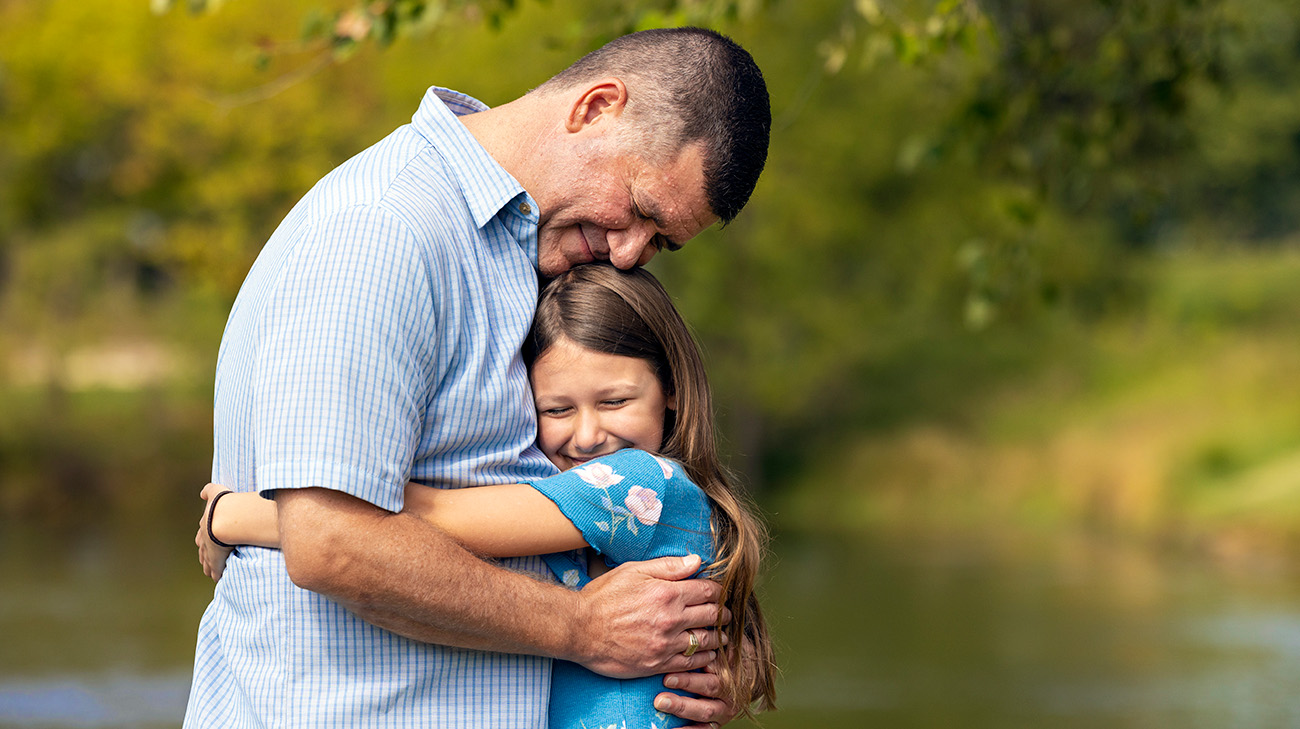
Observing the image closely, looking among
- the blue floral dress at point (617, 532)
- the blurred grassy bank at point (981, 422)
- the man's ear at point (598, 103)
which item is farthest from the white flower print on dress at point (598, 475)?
the blurred grassy bank at point (981, 422)

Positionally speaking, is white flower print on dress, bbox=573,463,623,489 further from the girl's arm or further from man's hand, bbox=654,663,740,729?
man's hand, bbox=654,663,740,729

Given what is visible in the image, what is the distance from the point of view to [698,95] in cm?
196

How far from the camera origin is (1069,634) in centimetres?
1218

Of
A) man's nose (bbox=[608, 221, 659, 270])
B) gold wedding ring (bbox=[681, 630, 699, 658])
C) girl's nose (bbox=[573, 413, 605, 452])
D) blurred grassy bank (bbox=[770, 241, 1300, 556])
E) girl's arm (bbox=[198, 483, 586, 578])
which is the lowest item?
gold wedding ring (bbox=[681, 630, 699, 658])

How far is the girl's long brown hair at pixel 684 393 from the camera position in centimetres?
215

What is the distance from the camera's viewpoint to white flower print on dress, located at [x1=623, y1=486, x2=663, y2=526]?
6.60ft

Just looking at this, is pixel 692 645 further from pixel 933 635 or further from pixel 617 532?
pixel 933 635

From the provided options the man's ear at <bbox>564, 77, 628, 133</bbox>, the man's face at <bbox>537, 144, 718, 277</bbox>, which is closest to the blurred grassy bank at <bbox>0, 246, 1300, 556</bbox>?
the man's face at <bbox>537, 144, 718, 277</bbox>

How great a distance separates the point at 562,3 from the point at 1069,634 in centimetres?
916

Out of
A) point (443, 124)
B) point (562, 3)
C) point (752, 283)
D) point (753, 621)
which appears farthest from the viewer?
point (752, 283)

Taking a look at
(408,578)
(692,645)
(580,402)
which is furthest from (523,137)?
(692,645)

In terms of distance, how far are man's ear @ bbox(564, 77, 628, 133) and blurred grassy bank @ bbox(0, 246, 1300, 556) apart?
14844 mm

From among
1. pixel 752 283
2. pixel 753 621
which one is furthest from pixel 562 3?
pixel 753 621

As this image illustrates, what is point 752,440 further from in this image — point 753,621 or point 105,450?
point 753,621
